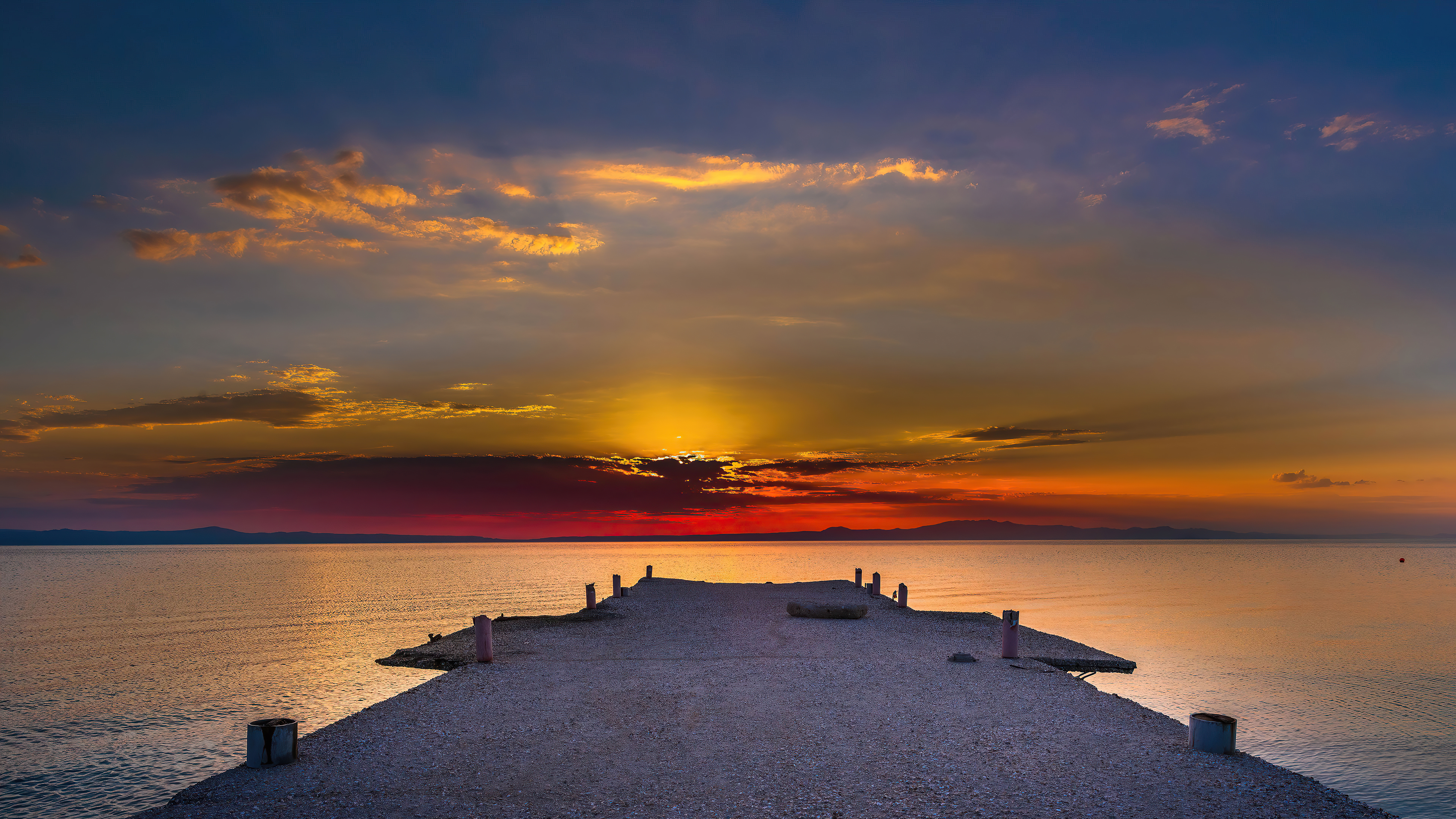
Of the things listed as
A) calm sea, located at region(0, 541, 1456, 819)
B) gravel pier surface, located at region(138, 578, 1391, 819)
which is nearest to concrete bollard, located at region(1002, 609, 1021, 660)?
gravel pier surface, located at region(138, 578, 1391, 819)

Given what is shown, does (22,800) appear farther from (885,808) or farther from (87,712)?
(885,808)

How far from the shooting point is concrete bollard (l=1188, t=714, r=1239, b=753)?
10672 millimetres

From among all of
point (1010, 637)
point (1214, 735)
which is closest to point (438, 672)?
point (1010, 637)

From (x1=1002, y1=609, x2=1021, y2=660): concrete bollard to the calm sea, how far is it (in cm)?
358

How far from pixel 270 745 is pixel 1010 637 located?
1522 centimetres

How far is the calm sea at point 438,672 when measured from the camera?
14.1 metres

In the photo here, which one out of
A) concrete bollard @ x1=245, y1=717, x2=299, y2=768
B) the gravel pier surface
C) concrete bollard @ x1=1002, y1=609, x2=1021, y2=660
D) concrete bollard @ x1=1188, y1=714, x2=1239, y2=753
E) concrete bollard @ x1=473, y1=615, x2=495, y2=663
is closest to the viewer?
the gravel pier surface

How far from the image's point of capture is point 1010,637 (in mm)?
18500

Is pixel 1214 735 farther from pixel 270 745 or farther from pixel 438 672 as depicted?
pixel 438 672

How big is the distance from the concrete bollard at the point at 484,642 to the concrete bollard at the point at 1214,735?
13.8 m

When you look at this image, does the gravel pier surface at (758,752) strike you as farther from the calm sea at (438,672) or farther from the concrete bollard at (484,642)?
the calm sea at (438,672)

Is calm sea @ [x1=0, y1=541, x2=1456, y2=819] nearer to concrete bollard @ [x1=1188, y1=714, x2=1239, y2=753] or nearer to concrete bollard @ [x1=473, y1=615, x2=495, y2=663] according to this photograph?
concrete bollard @ [x1=473, y1=615, x2=495, y2=663]

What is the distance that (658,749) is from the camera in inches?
418

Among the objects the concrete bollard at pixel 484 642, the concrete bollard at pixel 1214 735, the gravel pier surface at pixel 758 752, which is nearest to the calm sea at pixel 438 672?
the concrete bollard at pixel 484 642
